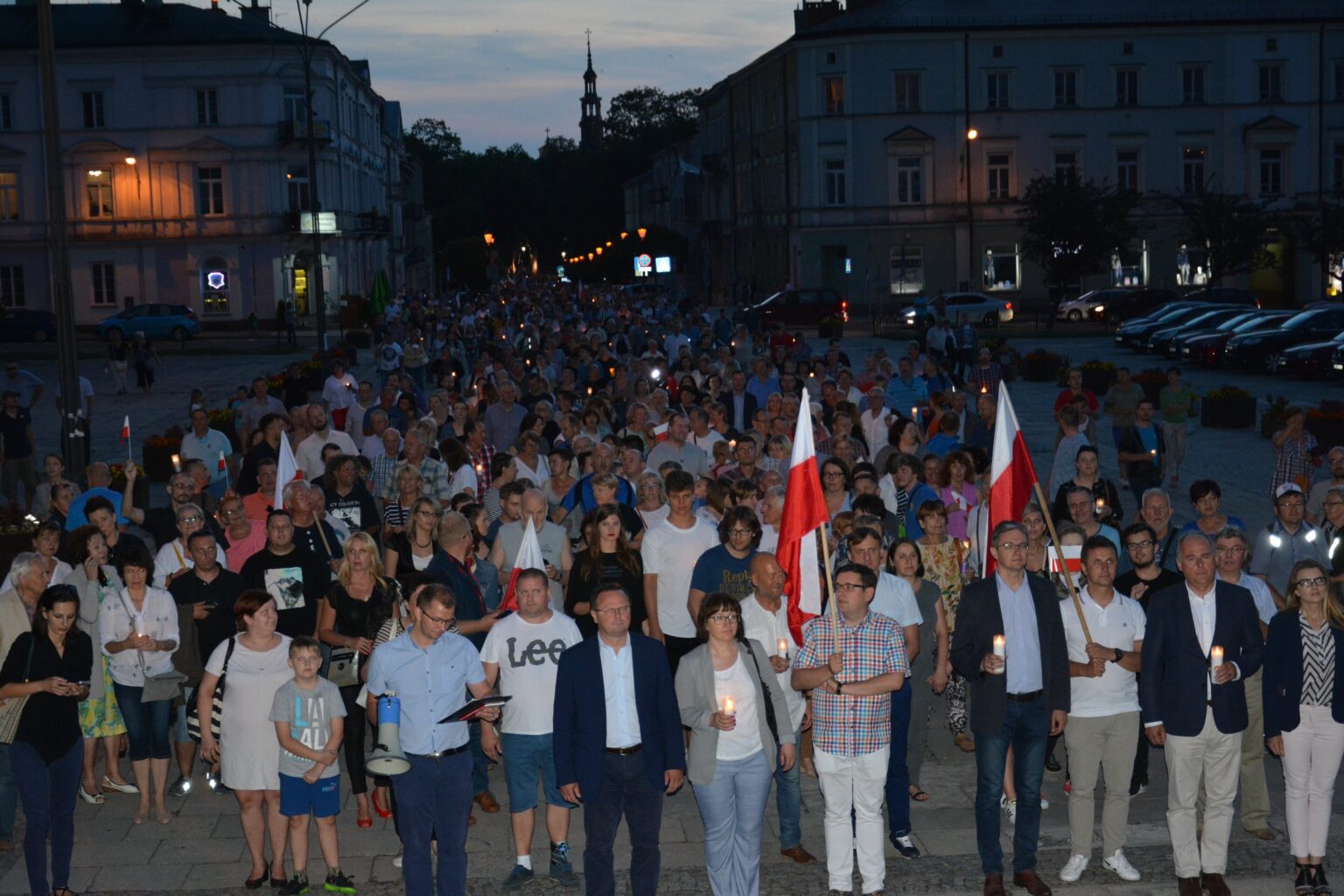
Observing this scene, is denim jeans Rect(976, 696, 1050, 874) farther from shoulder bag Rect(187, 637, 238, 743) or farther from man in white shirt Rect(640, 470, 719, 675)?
shoulder bag Rect(187, 637, 238, 743)

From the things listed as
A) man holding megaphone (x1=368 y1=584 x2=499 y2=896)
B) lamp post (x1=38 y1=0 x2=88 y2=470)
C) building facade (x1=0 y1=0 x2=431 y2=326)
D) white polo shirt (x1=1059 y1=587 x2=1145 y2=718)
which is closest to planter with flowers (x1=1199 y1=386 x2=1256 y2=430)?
lamp post (x1=38 y1=0 x2=88 y2=470)

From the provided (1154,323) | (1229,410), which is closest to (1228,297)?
(1154,323)

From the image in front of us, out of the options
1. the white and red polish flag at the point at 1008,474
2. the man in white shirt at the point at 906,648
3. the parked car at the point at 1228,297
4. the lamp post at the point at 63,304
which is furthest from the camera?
the parked car at the point at 1228,297

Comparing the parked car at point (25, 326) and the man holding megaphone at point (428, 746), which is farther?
the parked car at point (25, 326)

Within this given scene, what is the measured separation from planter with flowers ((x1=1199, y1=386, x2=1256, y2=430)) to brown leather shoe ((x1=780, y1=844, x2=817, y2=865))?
2164cm

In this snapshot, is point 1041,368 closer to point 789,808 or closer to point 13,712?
point 789,808

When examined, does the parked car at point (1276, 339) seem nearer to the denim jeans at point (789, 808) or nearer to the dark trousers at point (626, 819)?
the denim jeans at point (789, 808)

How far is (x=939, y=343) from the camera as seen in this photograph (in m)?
35.8

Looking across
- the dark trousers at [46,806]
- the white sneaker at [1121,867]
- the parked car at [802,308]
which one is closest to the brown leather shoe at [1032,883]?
the white sneaker at [1121,867]

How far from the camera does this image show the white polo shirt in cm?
848

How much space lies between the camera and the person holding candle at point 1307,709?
8.19 metres

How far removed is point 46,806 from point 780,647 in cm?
385

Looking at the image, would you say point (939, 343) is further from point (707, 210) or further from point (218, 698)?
point (707, 210)

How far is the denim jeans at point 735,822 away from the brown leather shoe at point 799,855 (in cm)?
114
